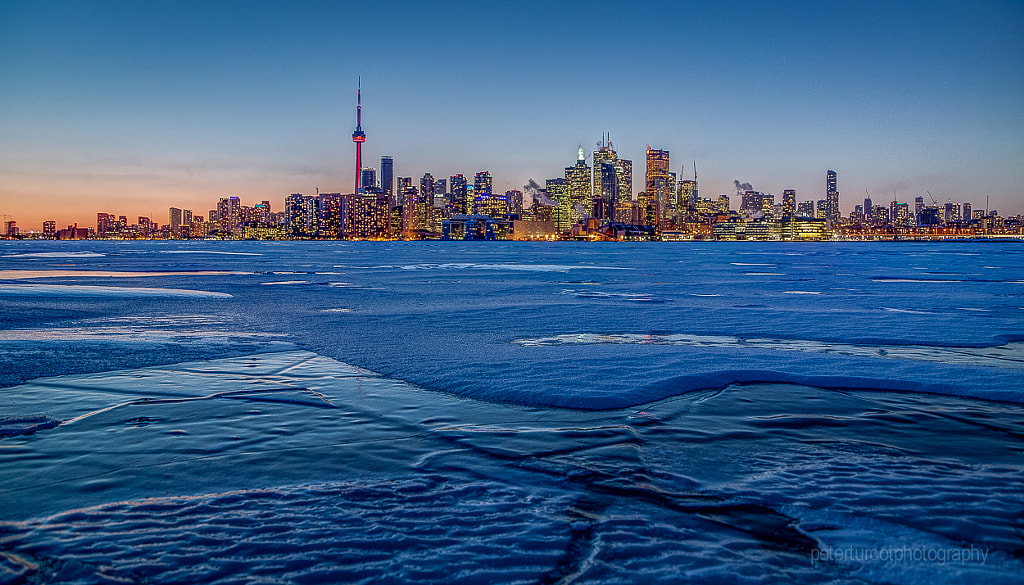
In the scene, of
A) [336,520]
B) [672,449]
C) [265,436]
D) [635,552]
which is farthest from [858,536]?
[265,436]

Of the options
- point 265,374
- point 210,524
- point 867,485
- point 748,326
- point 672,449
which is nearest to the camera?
point 210,524

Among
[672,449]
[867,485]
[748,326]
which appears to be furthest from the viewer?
[748,326]

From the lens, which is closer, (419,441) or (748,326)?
(419,441)

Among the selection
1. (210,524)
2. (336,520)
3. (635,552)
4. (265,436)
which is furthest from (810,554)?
(265,436)

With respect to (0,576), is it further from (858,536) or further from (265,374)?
(265,374)

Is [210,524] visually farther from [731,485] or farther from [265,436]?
[731,485]

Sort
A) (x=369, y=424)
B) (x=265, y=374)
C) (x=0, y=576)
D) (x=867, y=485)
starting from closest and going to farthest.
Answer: (x=0, y=576) → (x=867, y=485) → (x=369, y=424) → (x=265, y=374)
